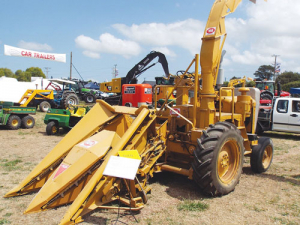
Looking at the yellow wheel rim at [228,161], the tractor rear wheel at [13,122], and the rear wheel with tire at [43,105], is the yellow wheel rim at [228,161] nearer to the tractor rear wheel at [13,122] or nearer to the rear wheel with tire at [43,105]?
the tractor rear wheel at [13,122]

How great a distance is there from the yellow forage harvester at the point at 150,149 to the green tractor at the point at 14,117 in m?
8.93

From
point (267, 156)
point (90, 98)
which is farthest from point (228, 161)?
point (90, 98)

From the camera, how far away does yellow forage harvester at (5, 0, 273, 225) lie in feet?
12.8

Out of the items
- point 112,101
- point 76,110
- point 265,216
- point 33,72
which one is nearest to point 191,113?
point 265,216

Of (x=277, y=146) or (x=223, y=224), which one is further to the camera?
(x=277, y=146)

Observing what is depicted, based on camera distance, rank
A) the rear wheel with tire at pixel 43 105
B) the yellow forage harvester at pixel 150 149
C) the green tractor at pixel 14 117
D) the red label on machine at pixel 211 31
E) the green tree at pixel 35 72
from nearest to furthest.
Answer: the yellow forage harvester at pixel 150 149, the red label on machine at pixel 211 31, the green tractor at pixel 14 117, the rear wheel with tire at pixel 43 105, the green tree at pixel 35 72

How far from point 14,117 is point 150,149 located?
9.97m

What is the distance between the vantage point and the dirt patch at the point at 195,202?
376cm

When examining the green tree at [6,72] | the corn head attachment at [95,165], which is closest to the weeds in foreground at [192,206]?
the corn head attachment at [95,165]

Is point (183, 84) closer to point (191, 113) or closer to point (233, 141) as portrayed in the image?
point (191, 113)

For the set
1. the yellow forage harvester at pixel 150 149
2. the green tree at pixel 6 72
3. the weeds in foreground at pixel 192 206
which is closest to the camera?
the yellow forage harvester at pixel 150 149

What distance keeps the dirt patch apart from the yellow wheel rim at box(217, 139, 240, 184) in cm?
31

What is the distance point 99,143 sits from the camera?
4316 millimetres

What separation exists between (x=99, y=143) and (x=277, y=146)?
7.69m
